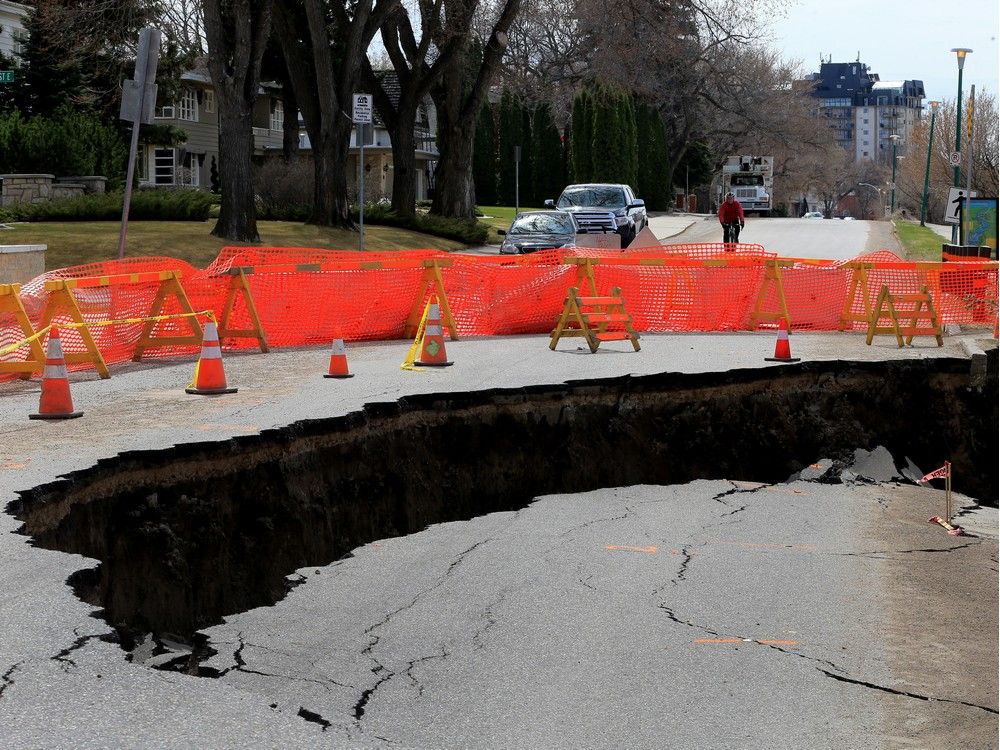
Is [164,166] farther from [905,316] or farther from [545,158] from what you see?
[905,316]

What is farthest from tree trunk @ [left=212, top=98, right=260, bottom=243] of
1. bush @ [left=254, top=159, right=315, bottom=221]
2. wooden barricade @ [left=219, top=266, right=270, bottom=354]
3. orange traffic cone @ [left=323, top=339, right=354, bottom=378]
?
orange traffic cone @ [left=323, top=339, right=354, bottom=378]

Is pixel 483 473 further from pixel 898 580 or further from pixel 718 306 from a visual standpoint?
pixel 718 306

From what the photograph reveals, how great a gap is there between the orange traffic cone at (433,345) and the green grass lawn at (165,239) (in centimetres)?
1263

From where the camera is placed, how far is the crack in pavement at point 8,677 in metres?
5.16

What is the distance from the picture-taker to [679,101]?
77.9m

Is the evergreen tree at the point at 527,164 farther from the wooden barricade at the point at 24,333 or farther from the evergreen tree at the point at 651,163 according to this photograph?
the wooden barricade at the point at 24,333

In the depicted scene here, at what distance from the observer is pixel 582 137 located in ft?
209

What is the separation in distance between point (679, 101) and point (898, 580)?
72013 mm

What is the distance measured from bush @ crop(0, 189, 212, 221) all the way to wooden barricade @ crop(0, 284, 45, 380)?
1862 cm

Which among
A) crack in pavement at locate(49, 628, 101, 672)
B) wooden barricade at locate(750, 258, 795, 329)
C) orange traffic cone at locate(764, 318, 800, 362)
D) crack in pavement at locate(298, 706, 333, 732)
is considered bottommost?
crack in pavement at locate(298, 706, 333, 732)

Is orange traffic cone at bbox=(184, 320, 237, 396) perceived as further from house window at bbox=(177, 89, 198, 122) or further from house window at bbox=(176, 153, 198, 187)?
house window at bbox=(177, 89, 198, 122)

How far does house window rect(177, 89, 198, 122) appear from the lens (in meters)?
60.7

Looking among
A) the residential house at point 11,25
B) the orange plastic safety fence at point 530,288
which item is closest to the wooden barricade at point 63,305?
the orange plastic safety fence at point 530,288

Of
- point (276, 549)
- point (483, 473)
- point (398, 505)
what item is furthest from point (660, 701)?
point (483, 473)
